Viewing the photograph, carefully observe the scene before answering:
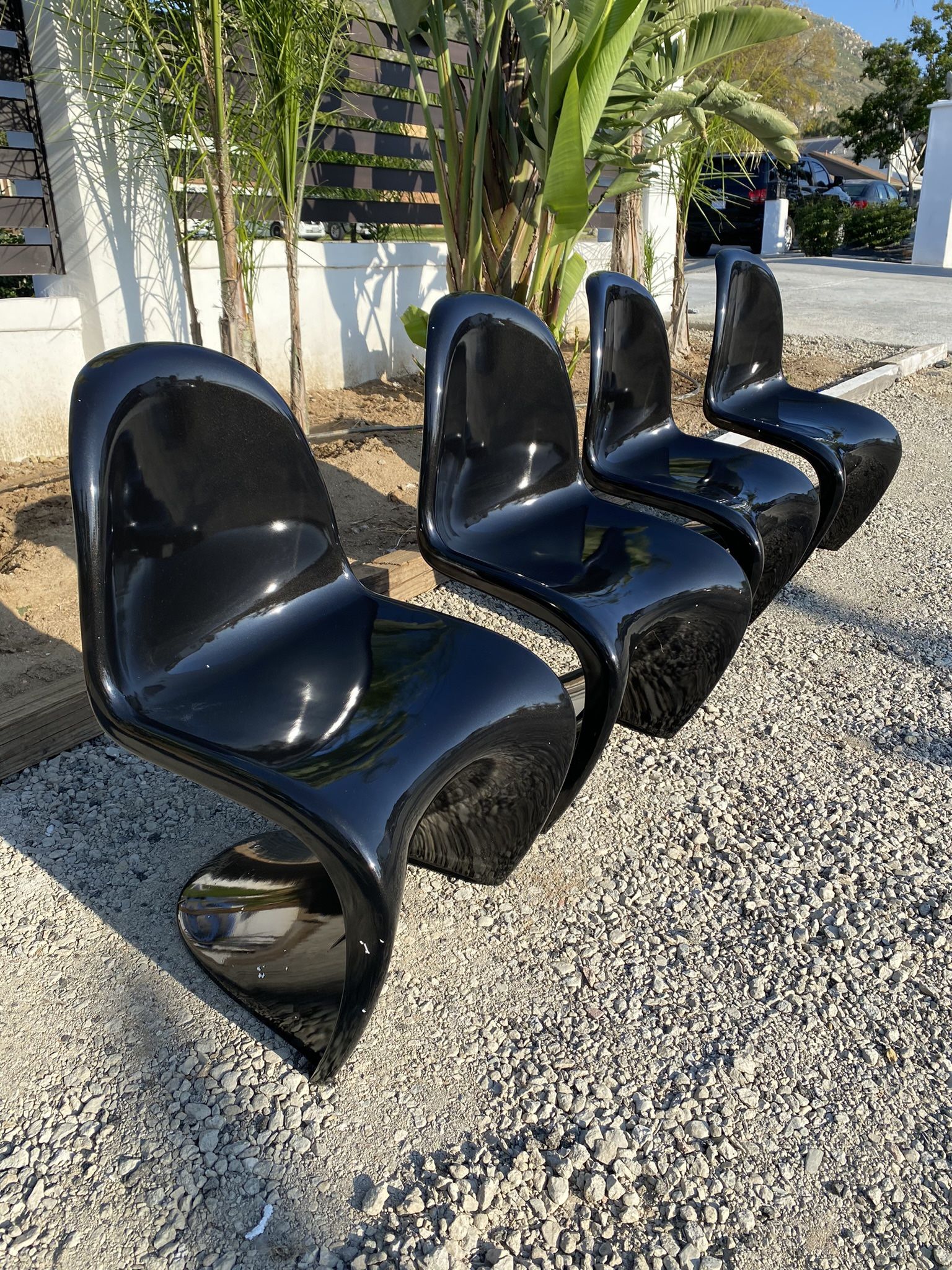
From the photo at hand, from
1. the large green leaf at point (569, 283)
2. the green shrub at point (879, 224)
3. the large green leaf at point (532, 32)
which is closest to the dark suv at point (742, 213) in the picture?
the green shrub at point (879, 224)

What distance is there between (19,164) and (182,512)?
10.9 ft

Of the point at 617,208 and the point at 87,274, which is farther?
the point at 617,208

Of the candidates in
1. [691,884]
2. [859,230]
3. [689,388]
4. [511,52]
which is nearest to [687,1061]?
[691,884]

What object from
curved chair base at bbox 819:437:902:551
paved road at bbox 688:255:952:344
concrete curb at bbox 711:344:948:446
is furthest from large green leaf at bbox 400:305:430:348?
paved road at bbox 688:255:952:344

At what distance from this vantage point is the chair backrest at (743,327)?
394 cm

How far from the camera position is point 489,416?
105 inches

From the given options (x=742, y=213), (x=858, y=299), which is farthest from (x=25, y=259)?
(x=742, y=213)

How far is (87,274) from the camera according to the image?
4.49 m

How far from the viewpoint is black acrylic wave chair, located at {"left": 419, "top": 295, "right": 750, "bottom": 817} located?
2309mm

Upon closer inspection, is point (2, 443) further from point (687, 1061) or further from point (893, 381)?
point (893, 381)

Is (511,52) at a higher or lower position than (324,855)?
higher

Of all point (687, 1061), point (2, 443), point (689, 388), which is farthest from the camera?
point (689, 388)

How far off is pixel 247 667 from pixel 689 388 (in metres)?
5.27

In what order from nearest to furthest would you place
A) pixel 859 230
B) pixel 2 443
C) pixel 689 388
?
pixel 2 443
pixel 689 388
pixel 859 230
